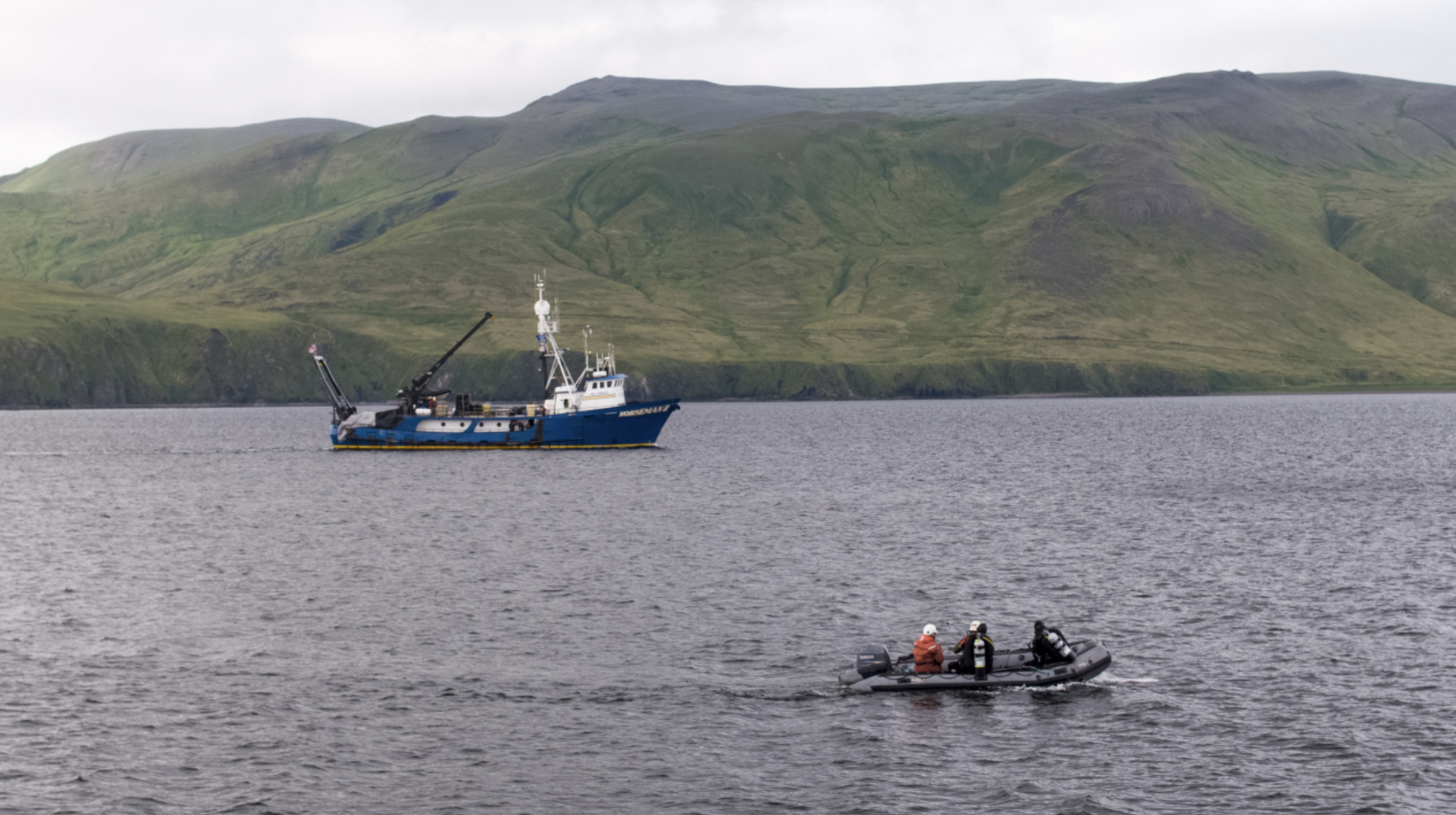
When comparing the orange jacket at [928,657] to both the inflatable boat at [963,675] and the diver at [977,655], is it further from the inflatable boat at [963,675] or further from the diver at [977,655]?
the diver at [977,655]

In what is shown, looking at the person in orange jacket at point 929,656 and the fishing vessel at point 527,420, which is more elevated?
the fishing vessel at point 527,420

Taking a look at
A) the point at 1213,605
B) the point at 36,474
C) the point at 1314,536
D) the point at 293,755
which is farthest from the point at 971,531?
the point at 36,474

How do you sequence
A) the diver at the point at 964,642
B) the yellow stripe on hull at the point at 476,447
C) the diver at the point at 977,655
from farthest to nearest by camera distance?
the yellow stripe on hull at the point at 476,447 < the diver at the point at 964,642 < the diver at the point at 977,655

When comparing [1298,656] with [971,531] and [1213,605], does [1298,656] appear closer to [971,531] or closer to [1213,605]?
[1213,605]

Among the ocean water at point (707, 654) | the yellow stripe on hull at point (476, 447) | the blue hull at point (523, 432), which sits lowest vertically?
the ocean water at point (707, 654)

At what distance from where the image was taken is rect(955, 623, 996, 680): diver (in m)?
47.5

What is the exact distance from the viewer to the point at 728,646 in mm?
54719

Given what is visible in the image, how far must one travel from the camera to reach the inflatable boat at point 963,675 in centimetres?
4725

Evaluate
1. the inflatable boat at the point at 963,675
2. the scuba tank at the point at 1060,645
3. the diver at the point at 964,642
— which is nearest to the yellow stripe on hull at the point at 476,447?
the inflatable boat at the point at 963,675

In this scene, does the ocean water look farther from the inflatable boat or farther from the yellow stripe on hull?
the yellow stripe on hull

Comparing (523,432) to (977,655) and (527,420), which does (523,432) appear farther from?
(977,655)

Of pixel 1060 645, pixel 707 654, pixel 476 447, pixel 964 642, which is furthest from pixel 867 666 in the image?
pixel 476 447

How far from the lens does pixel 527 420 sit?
16350 cm

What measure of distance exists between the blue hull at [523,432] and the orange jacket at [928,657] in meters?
117
